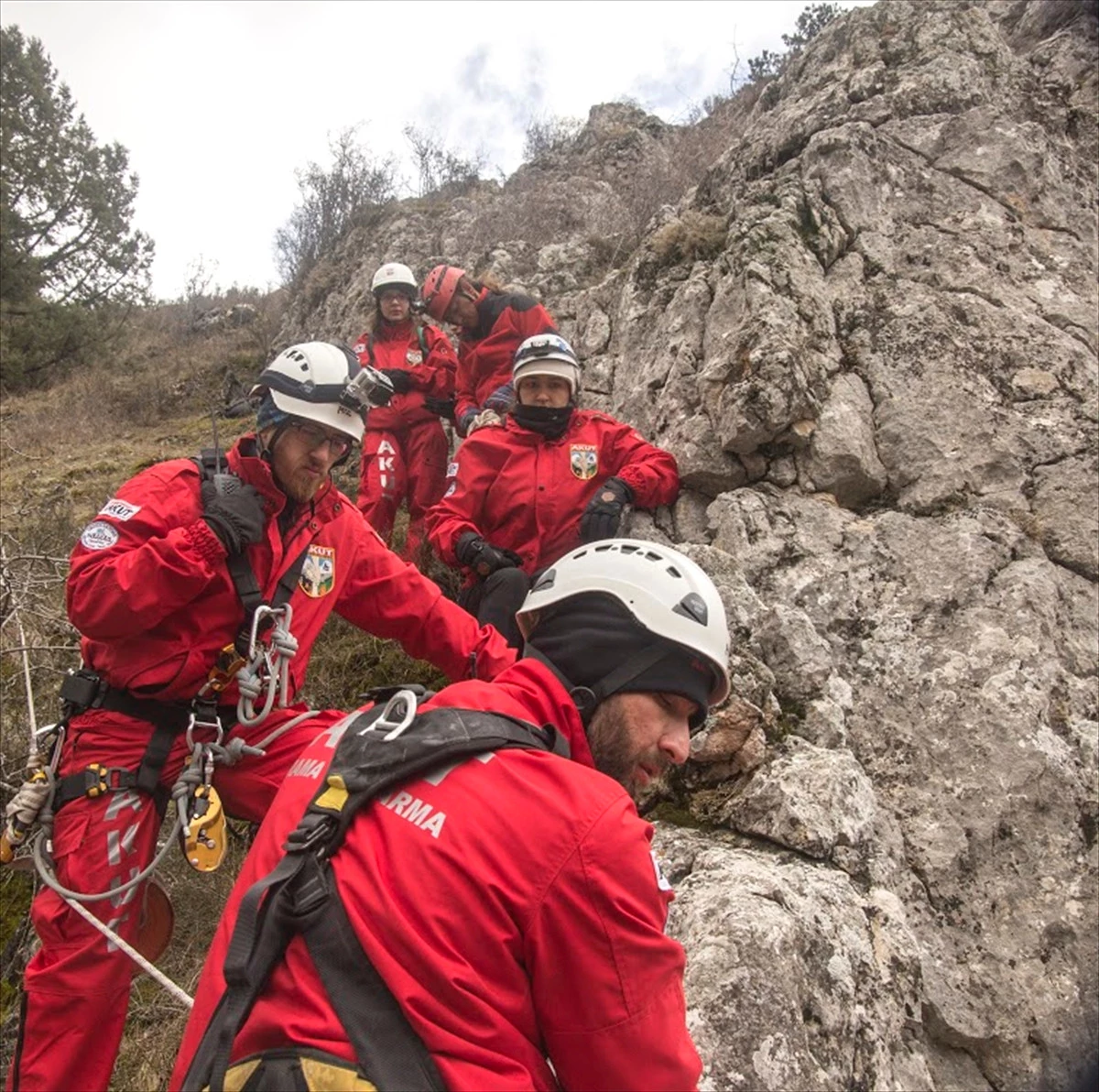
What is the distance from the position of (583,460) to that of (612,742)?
3.49m

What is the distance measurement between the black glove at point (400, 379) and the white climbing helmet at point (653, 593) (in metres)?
5.34

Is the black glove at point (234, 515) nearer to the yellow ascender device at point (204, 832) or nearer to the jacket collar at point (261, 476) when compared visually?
the jacket collar at point (261, 476)

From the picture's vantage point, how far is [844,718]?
4.04m

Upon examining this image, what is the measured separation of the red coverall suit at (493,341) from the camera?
23.3 ft

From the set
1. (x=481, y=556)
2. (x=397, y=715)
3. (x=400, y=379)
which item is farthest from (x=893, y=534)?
(x=400, y=379)

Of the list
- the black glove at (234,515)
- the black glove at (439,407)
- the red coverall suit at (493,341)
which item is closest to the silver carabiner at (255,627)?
the black glove at (234,515)

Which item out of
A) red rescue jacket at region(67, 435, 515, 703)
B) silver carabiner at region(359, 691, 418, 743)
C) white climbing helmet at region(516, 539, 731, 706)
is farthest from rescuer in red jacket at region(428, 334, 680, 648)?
silver carabiner at region(359, 691, 418, 743)

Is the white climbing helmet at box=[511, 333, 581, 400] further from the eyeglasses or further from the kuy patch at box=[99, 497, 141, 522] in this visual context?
the kuy patch at box=[99, 497, 141, 522]

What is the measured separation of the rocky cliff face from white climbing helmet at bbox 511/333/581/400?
0.78 m

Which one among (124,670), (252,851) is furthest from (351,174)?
(252,851)

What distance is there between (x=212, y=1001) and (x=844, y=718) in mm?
3115

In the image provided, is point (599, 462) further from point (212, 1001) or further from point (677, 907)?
point (212, 1001)

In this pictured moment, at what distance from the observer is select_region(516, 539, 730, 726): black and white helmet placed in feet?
7.12

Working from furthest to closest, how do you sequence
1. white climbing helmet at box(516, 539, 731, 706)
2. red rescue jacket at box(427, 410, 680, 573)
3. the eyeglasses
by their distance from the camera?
red rescue jacket at box(427, 410, 680, 573) → the eyeglasses → white climbing helmet at box(516, 539, 731, 706)
